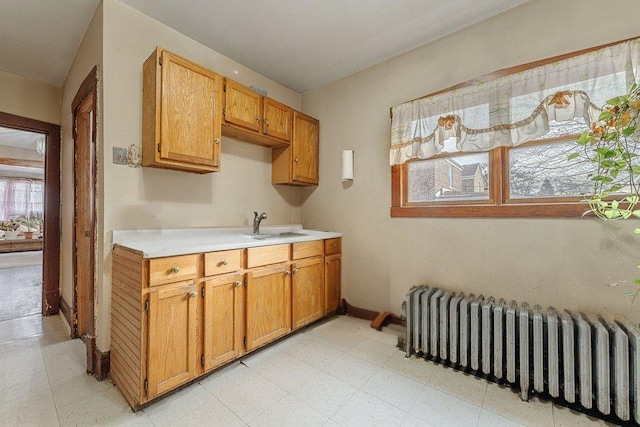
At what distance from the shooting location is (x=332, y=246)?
2.83m

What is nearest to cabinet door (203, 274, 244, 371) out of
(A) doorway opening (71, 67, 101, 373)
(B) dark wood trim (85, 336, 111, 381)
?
(B) dark wood trim (85, 336, 111, 381)

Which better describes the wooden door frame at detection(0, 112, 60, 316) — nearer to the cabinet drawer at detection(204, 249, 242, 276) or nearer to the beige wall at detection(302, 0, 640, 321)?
the cabinet drawer at detection(204, 249, 242, 276)

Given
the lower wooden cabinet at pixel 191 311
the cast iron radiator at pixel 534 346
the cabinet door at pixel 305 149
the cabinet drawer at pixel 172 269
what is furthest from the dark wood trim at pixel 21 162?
the cast iron radiator at pixel 534 346

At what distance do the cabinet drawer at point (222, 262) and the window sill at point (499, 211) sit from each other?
4.99 ft

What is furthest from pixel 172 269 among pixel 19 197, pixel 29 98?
pixel 19 197

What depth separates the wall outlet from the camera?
1896 mm

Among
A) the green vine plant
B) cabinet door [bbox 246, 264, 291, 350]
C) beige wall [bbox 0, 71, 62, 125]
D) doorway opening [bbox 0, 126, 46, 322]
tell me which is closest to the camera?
the green vine plant

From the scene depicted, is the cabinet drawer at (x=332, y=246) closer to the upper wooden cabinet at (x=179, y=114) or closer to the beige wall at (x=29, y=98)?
the upper wooden cabinet at (x=179, y=114)

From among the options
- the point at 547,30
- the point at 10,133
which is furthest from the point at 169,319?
the point at 10,133

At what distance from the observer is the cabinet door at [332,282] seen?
2.73 meters

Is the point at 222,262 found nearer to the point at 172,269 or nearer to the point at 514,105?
the point at 172,269

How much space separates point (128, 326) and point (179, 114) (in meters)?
1.47

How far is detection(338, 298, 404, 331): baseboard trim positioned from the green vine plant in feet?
5.40

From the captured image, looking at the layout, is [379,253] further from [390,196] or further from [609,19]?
[609,19]
